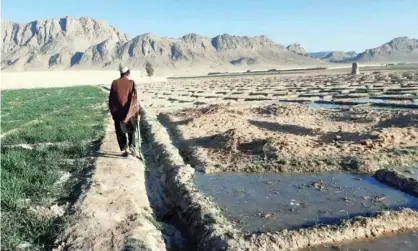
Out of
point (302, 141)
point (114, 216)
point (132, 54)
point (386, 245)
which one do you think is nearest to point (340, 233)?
point (386, 245)

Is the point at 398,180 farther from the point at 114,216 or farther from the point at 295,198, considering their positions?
the point at 114,216

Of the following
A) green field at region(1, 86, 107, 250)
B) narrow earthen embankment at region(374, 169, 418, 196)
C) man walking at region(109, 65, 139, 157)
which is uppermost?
man walking at region(109, 65, 139, 157)

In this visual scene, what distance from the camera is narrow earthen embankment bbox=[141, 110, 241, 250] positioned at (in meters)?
5.64

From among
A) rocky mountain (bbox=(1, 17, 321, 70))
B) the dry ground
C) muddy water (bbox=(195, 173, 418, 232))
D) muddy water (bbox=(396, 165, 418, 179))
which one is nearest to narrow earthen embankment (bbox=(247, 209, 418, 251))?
muddy water (bbox=(195, 173, 418, 232))

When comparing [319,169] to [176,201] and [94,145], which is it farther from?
[94,145]

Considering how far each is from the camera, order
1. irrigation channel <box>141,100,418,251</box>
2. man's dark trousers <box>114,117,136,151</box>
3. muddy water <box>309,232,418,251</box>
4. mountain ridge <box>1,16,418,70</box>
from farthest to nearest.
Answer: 1. mountain ridge <box>1,16,418,70</box>
2. man's dark trousers <box>114,117,136,151</box>
3. irrigation channel <box>141,100,418,251</box>
4. muddy water <box>309,232,418,251</box>

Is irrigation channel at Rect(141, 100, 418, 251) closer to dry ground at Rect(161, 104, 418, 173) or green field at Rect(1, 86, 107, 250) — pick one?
dry ground at Rect(161, 104, 418, 173)

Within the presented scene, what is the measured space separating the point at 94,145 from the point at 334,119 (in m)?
7.84

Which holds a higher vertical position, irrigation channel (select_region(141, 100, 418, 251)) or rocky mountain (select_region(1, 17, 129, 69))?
rocky mountain (select_region(1, 17, 129, 69))

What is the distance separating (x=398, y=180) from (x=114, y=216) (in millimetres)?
4834

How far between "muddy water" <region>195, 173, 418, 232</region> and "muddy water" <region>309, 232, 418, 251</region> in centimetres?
68

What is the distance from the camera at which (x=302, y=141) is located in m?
10.9

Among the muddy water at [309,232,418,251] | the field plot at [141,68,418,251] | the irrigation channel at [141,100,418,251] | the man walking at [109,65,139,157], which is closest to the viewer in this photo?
the muddy water at [309,232,418,251]

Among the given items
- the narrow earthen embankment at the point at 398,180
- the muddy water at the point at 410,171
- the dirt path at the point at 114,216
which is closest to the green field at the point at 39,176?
the dirt path at the point at 114,216
